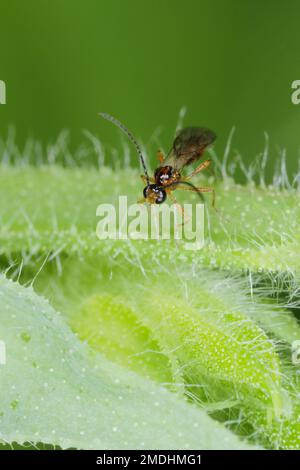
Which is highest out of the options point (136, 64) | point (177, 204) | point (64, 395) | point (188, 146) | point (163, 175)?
point (136, 64)

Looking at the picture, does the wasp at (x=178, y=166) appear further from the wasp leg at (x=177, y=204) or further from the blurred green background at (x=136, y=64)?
the blurred green background at (x=136, y=64)

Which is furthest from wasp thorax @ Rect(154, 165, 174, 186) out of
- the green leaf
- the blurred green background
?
the blurred green background

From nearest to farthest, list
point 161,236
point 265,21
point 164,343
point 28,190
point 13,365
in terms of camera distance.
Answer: point 13,365 < point 164,343 < point 161,236 < point 28,190 < point 265,21

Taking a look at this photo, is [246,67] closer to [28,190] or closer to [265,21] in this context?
[265,21]

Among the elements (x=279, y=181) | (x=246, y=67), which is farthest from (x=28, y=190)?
(x=246, y=67)

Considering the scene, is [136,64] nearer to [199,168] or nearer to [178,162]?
[178,162]

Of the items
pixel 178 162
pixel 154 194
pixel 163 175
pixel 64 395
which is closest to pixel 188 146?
pixel 178 162

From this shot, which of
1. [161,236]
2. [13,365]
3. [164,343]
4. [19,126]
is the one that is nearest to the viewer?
[13,365]
